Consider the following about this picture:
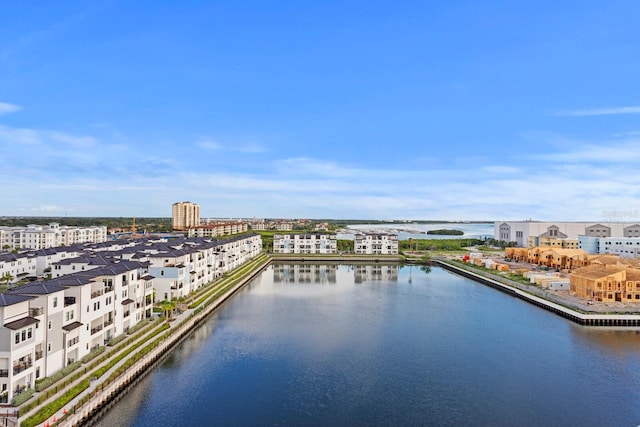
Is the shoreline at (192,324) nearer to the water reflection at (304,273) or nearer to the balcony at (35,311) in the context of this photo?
the water reflection at (304,273)

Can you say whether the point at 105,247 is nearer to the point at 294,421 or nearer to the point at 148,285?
the point at 148,285

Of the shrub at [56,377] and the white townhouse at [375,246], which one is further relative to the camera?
the white townhouse at [375,246]

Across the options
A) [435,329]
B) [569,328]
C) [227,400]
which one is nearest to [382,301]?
[435,329]

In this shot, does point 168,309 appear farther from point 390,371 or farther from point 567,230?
point 567,230

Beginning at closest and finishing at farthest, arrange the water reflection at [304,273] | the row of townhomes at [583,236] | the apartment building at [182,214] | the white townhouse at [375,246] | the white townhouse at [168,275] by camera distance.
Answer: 1. the white townhouse at [168,275]
2. the water reflection at [304,273]
3. the row of townhomes at [583,236]
4. the white townhouse at [375,246]
5. the apartment building at [182,214]

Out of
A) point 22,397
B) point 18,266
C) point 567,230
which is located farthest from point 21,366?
point 567,230

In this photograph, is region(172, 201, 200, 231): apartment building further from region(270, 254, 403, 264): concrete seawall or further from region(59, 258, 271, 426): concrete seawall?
region(59, 258, 271, 426): concrete seawall

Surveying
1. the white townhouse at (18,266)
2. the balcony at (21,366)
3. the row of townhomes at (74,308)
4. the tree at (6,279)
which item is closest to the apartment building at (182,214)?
the white townhouse at (18,266)
